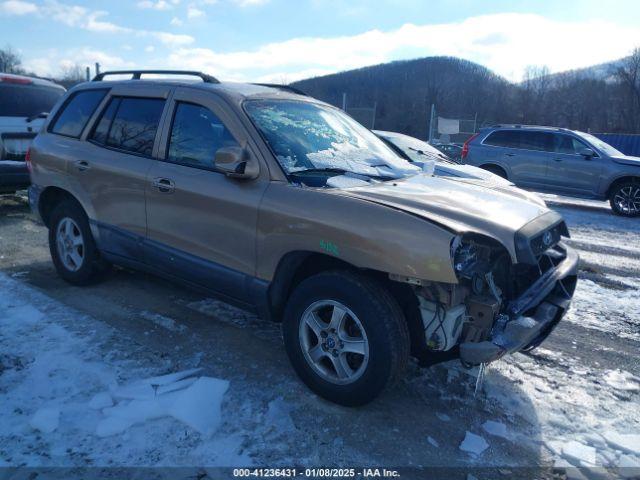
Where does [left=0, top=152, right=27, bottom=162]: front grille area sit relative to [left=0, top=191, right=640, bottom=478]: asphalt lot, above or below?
above

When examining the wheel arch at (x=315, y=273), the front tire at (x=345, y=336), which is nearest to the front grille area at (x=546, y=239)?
the wheel arch at (x=315, y=273)

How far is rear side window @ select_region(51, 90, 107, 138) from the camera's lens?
190 inches

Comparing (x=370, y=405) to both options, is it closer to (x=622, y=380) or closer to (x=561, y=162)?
(x=622, y=380)

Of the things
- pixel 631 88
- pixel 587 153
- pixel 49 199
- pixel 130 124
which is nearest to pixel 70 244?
pixel 49 199

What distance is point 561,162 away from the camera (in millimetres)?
12219

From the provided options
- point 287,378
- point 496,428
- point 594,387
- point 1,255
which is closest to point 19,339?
point 287,378

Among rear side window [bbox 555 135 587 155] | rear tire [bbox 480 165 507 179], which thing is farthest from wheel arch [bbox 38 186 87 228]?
rear side window [bbox 555 135 587 155]

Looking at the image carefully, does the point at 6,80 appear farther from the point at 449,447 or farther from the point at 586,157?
the point at 586,157

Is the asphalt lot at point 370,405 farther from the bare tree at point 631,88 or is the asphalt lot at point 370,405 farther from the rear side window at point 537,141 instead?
the bare tree at point 631,88

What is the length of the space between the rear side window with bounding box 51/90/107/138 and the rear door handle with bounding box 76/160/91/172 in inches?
13.5

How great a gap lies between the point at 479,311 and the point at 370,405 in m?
0.94

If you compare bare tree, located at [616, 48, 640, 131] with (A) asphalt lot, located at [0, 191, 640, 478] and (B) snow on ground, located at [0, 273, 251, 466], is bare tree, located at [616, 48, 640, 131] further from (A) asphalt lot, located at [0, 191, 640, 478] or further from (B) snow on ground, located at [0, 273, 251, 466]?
(B) snow on ground, located at [0, 273, 251, 466]

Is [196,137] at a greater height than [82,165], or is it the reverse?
[196,137]

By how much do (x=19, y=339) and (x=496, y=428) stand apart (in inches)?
136
